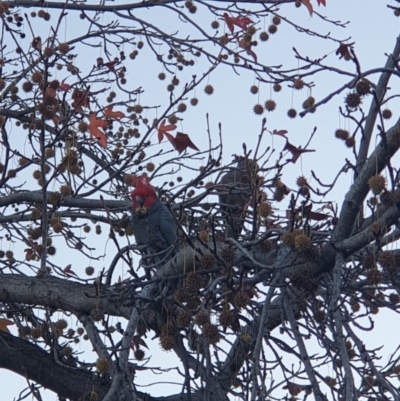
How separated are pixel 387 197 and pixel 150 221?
2.62m

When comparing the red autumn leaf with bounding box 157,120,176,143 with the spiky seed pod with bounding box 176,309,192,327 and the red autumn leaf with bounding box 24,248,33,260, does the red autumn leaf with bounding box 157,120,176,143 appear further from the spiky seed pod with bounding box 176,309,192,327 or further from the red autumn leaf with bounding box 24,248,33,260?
the spiky seed pod with bounding box 176,309,192,327

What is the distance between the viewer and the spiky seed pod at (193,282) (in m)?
3.20

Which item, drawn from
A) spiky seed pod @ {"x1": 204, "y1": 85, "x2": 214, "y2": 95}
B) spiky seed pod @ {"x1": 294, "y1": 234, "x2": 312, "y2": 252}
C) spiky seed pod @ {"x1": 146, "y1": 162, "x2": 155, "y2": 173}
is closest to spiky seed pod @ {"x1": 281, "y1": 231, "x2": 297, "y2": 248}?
spiky seed pod @ {"x1": 294, "y1": 234, "x2": 312, "y2": 252}

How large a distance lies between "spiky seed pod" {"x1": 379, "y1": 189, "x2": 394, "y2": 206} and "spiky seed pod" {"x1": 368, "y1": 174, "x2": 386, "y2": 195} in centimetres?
2

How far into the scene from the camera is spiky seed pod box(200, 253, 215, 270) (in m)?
3.29

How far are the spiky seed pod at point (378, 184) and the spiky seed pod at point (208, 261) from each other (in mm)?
767

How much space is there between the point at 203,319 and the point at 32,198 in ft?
7.19

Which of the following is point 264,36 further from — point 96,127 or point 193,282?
point 193,282

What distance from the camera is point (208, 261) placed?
10.8 feet

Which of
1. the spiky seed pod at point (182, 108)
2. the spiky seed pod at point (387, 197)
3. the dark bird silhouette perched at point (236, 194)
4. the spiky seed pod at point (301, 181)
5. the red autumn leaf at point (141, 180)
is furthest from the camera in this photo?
the spiky seed pod at point (182, 108)

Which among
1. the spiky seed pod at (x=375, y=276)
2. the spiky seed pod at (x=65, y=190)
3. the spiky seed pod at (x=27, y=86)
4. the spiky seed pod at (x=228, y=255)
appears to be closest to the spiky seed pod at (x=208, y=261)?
the spiky seed pod at (x=228, y=255)

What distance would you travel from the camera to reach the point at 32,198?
4.96 metres

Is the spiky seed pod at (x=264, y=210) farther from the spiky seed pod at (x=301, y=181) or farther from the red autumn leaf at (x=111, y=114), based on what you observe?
the red autumn leaf at (x=111, y=114)

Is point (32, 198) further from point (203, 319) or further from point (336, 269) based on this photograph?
point (336, 269)
